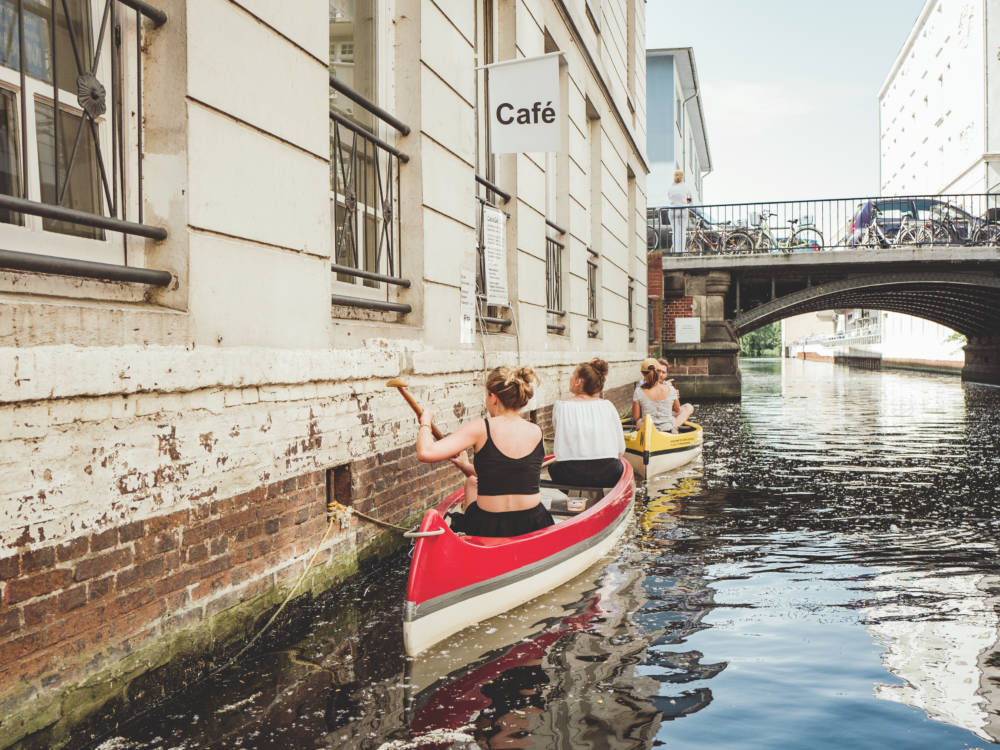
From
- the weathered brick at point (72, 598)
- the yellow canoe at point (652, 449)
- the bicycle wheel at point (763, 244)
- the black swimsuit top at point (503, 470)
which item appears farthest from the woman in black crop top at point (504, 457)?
the bicycle wheel at point (763, 244)

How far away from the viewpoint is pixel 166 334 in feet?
12.6

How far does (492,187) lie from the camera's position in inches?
355

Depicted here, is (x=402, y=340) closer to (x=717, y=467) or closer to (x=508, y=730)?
(x=508, y=730)

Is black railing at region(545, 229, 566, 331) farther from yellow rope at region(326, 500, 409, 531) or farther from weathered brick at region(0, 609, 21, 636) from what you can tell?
weathered brick at region(0, 609, 21, 636)

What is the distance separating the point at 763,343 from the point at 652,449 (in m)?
105

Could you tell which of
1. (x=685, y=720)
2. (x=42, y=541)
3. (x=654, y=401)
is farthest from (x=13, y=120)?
(x=654, y=401)

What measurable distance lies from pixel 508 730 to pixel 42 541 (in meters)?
1.85

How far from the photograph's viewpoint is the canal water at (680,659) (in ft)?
11.6

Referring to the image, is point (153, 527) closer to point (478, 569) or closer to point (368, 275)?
point (478, 569)

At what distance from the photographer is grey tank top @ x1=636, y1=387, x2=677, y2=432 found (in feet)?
37.3

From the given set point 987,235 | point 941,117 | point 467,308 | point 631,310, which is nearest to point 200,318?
point 467,308

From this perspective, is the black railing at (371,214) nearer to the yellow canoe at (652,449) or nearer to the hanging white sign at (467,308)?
the hanging white sign at (467,308)

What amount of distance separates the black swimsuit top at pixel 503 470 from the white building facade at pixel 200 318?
0.94 m

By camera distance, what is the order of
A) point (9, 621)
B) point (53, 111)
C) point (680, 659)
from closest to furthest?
point (9, 621)
point (53, 111)
point (680, 659)
